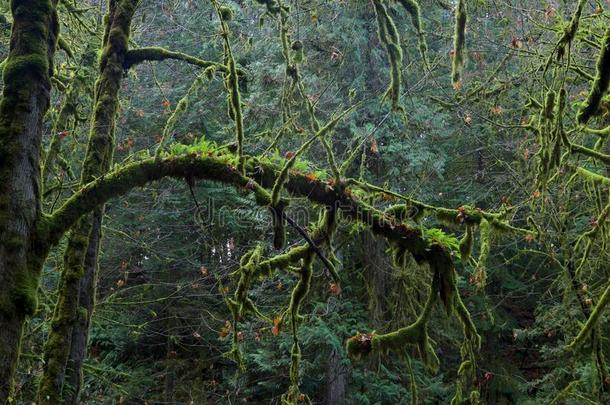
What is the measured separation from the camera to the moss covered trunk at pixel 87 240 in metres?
4.35

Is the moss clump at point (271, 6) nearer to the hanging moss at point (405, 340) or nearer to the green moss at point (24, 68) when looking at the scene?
the green moss at point (24, 68)

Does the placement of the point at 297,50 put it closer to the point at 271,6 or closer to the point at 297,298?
the point at 271,6

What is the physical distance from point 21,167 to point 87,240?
65.1 inches

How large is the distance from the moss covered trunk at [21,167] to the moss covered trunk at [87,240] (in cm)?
118

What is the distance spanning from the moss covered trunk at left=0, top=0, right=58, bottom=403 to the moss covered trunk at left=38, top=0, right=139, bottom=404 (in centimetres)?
118

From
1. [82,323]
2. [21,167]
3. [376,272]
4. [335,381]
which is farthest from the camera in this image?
[376,272]

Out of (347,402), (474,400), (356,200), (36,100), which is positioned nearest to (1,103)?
(36,100)

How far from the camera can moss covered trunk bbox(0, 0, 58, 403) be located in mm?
2809

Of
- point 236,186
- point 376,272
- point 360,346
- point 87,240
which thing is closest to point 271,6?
point 236,186

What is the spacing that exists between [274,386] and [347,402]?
1.52m

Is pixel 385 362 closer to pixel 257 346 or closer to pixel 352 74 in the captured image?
pixel 257 346

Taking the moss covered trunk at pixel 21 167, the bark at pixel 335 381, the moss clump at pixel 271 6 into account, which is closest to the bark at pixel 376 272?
the bark at pixel 335 381

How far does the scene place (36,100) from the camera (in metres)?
3.12

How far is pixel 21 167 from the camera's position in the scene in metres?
2.98
